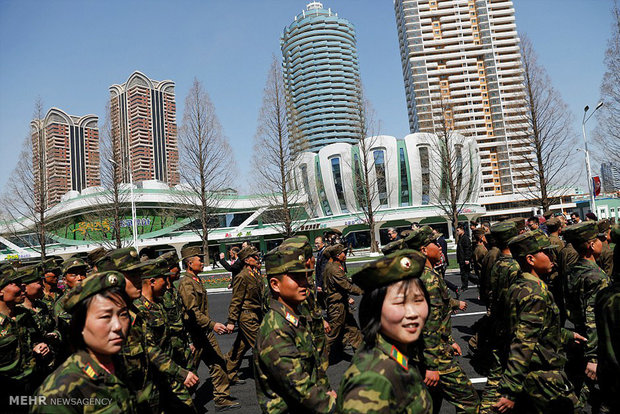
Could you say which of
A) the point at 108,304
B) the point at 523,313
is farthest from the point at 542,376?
the point at 108,304

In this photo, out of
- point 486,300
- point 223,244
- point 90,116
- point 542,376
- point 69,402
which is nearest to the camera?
point 69,402

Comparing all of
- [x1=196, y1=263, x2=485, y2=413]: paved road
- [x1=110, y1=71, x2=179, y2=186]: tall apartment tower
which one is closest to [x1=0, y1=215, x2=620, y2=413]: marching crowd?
[x1=196, y1=263, x2=485, y2=413]: paved road

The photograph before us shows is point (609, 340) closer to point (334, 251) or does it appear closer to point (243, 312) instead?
point (243, 312)

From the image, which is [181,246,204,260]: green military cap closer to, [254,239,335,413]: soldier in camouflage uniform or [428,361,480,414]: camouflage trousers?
[254,239,335,413]: soldier in camouflage uniform

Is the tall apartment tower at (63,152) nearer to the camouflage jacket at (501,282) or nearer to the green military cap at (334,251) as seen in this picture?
the green military cap at (334,251)

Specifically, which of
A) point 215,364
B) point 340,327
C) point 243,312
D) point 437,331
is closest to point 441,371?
point 437,331

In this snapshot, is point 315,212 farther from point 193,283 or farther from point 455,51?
point 455,51

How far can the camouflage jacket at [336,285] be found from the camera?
6.74m

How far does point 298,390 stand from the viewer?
221 cm

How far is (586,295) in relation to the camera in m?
3.56

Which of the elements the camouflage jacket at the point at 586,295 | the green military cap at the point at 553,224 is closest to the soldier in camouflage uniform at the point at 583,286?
the camouflage jacket at the point at 586,295

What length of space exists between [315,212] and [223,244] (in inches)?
510

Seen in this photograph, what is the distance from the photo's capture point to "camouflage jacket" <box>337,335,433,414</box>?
1588mm

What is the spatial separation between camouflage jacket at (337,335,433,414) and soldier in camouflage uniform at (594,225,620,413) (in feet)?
3.67
